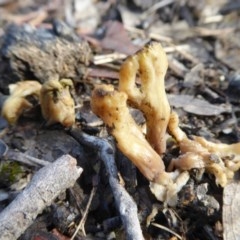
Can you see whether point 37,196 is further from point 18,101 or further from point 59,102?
point 18,101

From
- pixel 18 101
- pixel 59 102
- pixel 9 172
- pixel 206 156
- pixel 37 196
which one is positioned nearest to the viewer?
pixel 37 196

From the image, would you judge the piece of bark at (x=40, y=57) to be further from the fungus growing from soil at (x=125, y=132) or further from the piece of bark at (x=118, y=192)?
the fungus growing from soil at (x=125, y=132)

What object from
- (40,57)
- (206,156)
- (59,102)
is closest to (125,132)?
(206,156)

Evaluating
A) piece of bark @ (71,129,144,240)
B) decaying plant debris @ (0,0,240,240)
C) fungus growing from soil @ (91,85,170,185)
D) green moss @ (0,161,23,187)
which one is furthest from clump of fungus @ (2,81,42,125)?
fungus growing from soil @ (91,85,170,185)

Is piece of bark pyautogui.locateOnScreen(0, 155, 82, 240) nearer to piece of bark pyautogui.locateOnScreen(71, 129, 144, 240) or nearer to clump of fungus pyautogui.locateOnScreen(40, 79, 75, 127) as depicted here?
piece of bark pyautogui.locateOnScreen(71, 129, 144, 240)

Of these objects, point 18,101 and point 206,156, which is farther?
point 18,101

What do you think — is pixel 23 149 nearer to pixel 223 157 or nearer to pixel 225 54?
pixel 223 157

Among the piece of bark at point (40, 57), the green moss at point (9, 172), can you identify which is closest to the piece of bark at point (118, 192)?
the green moss at point (9, 172)

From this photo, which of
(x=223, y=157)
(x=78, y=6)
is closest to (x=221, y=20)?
(x=78, y=6)
